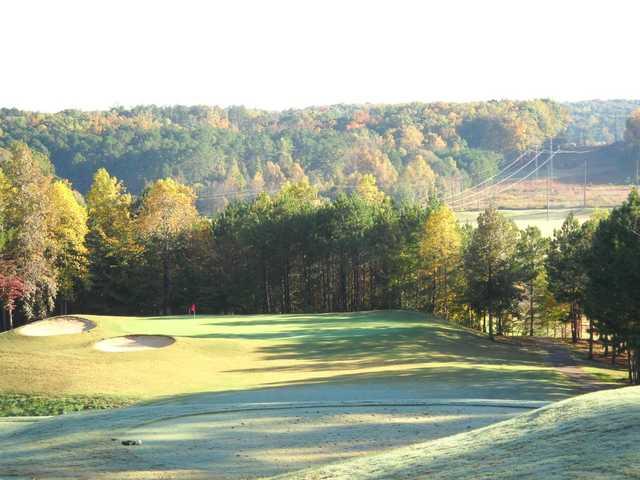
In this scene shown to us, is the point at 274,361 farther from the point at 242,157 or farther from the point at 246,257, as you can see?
the point at 242,157

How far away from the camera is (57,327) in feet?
145

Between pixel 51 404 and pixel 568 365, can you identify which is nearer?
pixel 51 404

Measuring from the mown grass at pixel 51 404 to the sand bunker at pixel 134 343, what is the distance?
853 centimetres

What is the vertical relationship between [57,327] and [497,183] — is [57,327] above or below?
Result: below

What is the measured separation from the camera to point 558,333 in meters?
81.8

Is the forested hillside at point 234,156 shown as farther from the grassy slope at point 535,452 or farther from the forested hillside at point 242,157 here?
the grassy slope at point 535,452

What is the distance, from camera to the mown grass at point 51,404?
2912cm

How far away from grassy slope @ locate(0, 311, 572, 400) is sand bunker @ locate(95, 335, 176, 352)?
637mm

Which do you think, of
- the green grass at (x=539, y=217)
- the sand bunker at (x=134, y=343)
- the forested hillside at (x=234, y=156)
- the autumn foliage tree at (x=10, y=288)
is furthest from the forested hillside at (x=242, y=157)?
the sand bunker at (x=134, y=343)

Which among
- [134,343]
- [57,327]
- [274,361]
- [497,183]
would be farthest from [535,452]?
[497,183]

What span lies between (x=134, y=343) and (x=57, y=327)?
18.2 ft

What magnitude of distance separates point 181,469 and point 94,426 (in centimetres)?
511

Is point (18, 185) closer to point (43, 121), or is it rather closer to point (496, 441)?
point (496, 441)

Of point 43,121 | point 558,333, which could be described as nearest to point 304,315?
point 558,333
